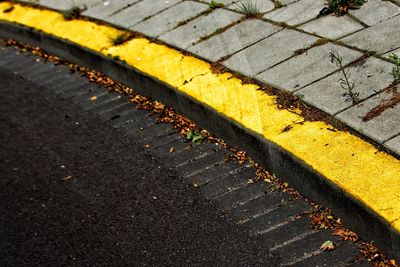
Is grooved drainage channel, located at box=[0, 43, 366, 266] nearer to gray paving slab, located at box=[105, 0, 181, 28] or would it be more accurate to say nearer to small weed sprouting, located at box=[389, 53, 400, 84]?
gray paving slab, located at box=[105, 0, 181, 28]

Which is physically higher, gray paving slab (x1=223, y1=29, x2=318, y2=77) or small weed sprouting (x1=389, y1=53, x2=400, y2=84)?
small weed sprouting (x1=389, y1=53, x2=400, y2=84)

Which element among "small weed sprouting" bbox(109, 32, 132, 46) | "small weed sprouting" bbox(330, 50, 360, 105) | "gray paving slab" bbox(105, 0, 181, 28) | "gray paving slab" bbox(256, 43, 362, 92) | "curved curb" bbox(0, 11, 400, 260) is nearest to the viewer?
"curved curb" bbox(0, 11, 400, 260)

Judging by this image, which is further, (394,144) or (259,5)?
(259,5)

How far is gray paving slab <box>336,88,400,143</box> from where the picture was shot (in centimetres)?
301

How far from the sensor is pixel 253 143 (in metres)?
3.39

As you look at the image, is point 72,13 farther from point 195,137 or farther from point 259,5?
point 195,137

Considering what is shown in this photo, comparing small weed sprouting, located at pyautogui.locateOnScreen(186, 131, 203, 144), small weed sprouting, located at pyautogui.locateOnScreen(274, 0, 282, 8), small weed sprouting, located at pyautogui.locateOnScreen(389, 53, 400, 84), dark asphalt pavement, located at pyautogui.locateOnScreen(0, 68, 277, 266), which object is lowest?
dark asphalt pavement, located at pyautogui.locateOnScreen(0, 68, 277, 266)

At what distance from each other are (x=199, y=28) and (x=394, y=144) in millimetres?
1977

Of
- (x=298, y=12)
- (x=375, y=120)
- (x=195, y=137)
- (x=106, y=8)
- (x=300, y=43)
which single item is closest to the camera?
(x=375, y=120)

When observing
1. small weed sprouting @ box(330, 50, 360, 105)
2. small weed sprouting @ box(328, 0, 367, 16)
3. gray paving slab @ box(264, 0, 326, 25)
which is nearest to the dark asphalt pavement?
small weed sprouting @ box(330, 50, 360, 105)

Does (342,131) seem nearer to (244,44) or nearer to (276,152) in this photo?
(276,152)

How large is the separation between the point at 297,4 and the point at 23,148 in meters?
2.09

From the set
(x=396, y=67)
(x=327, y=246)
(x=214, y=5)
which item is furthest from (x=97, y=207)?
(x=214, y=5)

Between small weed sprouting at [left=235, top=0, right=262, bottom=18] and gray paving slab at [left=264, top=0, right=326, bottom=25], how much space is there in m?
0.08
